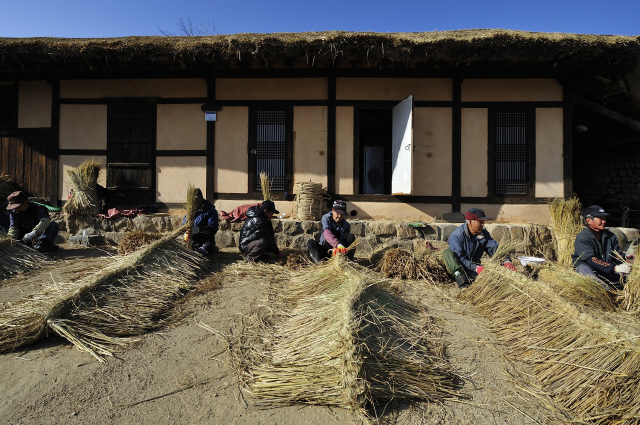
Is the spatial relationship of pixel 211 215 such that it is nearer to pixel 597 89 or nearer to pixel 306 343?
pixel 306 343

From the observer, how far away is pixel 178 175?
6.05 m

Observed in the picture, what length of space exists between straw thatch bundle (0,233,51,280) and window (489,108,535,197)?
644 cm

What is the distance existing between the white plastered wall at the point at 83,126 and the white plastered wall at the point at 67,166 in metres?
0.18

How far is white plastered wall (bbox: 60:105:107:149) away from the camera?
6.11 m

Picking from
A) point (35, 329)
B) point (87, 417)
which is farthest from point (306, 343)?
point (35, 329)

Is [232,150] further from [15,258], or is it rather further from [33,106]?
[33,106]

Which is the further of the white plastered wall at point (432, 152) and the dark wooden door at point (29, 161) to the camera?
the dark wooden door at point (29, 161)

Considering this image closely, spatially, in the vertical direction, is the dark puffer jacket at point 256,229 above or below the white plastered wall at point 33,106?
below

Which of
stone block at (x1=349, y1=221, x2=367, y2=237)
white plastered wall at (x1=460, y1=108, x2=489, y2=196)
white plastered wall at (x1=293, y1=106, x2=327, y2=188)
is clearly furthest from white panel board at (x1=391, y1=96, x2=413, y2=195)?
white plastered wall at (x1=293, y1=106, x2=327, y2=188)

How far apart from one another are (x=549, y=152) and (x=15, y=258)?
24.7 feet

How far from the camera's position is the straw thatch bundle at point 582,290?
280 centimetres

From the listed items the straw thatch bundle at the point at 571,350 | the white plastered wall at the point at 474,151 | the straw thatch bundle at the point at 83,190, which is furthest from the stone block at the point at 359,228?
the straw thatch bundle at the point at 83,190

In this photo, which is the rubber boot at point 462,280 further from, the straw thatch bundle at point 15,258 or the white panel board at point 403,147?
the straw thatch bundle at point 15,258

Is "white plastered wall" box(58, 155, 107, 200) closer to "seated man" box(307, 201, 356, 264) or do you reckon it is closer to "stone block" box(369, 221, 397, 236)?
"seated man" box(307, 201, 356, 264)
